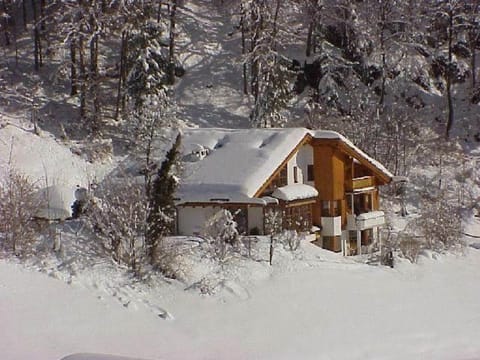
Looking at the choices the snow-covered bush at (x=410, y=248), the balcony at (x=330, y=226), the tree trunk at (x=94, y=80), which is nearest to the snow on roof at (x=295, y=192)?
the balcony at (x=330, y=226)

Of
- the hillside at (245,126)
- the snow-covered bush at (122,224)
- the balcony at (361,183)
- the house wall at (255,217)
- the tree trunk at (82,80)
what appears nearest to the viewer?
the hillside at (245,126)

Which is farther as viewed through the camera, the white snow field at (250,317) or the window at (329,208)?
the window at (329,208)

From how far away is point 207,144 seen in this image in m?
28.1

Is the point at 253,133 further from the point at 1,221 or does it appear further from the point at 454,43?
the point at 454,43

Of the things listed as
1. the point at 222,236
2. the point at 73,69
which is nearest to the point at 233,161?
the point at 222,236

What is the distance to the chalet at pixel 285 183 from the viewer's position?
975 inches

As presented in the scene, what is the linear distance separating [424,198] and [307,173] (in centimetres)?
1020

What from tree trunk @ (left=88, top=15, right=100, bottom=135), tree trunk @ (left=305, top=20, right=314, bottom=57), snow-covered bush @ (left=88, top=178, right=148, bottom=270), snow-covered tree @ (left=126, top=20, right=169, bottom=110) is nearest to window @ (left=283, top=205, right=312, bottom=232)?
snow-covered bush @ (left=88, top=178, right=148, bottom=270)

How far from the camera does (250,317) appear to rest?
59.3 ft

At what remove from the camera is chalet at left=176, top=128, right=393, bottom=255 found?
81.2ft

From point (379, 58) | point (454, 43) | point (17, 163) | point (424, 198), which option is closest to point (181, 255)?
point (17, 163)

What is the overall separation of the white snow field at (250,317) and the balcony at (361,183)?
23.1 feet

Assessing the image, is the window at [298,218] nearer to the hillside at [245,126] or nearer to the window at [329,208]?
the window at [329,208]

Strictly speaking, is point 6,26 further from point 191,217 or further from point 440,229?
point 440,229
